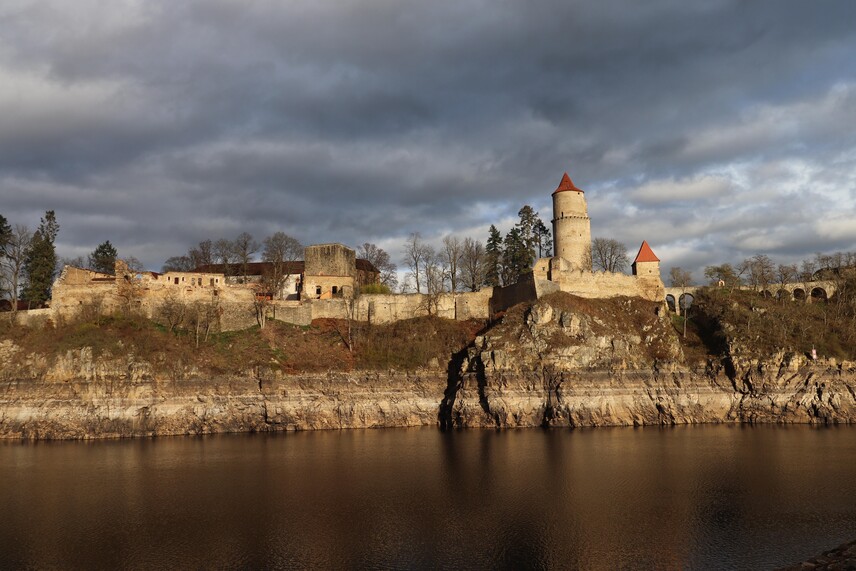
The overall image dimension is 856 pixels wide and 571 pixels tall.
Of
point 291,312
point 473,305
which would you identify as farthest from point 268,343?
point 473,305

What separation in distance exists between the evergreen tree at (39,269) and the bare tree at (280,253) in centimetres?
1913

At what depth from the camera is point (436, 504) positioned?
1010 inches

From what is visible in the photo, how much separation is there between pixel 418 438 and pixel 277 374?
12685mm

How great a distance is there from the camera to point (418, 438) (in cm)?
4228

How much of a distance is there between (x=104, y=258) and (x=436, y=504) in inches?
2318

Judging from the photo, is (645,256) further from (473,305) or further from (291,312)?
(291,312)

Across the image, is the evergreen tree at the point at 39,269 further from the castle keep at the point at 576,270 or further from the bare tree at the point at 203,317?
the castle keep at the point at 576,270

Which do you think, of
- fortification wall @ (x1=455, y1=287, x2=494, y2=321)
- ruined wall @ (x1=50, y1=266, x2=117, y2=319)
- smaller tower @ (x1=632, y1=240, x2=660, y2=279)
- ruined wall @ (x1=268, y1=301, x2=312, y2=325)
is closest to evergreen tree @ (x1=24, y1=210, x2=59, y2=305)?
ruined wall @ (x1=50, y1=266, x2=117, y2=319)

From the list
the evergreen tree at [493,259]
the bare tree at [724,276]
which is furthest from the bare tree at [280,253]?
the bare tree at [724,276]

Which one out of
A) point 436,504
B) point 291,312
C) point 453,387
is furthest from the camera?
point 291,312

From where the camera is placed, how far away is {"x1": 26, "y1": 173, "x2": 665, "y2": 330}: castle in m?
52.0

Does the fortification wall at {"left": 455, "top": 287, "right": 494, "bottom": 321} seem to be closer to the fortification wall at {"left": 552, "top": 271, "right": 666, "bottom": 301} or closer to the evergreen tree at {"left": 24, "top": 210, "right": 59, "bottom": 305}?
the fortification wall at {"left": 552, "top": 271, "right": 666, "bottom": 301}

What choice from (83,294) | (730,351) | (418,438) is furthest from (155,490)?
(730,351)

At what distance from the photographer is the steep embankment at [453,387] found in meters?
45.9
